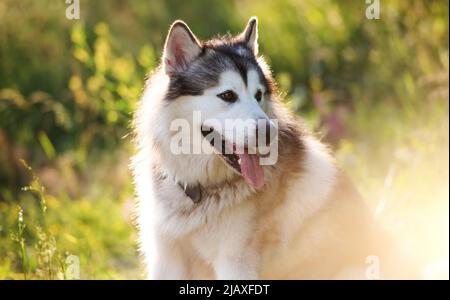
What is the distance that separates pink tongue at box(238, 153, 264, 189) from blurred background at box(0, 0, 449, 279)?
1.63 m

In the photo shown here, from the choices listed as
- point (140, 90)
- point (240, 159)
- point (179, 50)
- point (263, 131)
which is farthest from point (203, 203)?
point (140, 90)

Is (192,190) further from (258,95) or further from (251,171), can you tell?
(258,95)

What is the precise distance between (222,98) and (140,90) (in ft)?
6.10

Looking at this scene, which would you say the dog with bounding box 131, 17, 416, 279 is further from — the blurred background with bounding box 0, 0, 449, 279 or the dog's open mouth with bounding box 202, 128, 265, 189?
the blurred background with bounding box 0, 0, 449, 279

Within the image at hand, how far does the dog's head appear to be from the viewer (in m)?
3.74

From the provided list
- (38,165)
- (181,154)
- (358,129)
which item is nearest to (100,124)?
(38,165)

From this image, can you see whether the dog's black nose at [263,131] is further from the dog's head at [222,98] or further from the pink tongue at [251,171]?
the pink tongue at [251,171]

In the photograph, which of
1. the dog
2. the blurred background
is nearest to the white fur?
the dog

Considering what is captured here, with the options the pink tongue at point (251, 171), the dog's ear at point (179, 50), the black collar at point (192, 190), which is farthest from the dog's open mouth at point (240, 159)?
the dog's ear at point (179, 50)

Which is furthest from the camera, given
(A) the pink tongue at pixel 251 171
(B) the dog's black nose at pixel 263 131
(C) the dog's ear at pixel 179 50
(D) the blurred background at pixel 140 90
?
(D) the blurred background at pixel 140 90

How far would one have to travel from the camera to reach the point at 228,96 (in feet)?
12.7

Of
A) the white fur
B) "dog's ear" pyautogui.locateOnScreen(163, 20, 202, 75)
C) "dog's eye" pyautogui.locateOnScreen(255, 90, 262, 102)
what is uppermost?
"dog's ear" pyautogui.locateOnScreen(163, 20, 202, 75)

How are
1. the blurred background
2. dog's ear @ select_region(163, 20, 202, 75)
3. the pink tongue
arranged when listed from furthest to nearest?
the blurred background < dog's ear @ select_region(163, 20, 202, 75) < the pink tongue

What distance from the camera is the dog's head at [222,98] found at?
374 cm
